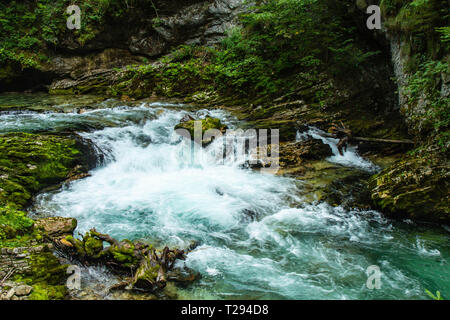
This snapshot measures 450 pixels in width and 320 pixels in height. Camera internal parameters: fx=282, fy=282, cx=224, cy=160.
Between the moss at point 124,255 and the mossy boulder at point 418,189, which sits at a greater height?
the mossy boulder at point 418,189

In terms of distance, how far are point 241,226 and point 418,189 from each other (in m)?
3.46

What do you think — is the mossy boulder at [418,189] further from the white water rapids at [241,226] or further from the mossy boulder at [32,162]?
the mossy boulder at [32,162]

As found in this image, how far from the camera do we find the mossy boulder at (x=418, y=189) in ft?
17.3

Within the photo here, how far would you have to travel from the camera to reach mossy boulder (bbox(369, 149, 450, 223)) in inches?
207

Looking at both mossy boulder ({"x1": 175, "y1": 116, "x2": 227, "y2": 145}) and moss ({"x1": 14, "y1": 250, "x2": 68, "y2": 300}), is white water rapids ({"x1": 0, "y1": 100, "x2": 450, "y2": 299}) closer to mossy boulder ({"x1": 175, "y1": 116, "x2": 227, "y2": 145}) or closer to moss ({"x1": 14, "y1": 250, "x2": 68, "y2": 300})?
mossy boulder ({"x1": 175, "y1": 116, "x2": 227, "y2": 145})

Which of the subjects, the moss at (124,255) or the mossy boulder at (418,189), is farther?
the mossy boulder at (418,189)

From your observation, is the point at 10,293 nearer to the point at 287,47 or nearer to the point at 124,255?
the point at 124,255

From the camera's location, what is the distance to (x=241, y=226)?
5.39 metres

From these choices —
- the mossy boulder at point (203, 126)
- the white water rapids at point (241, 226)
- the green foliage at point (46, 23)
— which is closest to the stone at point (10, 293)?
the white water rapids at point (241, 226)

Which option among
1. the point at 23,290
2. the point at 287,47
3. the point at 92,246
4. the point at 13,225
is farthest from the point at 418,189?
the point at 287,47

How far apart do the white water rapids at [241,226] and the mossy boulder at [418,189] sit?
32 cm

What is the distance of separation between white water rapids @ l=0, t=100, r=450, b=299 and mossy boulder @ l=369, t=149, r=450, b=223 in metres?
0.32
